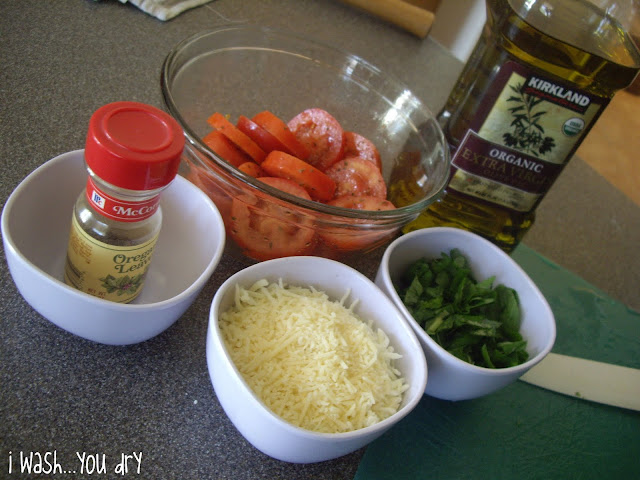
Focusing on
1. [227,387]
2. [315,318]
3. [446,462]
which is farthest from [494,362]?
[227,387]

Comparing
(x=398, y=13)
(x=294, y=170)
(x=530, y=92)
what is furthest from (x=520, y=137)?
(x=398, y=13)

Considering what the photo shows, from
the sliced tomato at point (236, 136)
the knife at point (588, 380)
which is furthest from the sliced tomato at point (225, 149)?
the knife at point (588, 380)

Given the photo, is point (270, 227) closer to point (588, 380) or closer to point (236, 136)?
point (236, 136)

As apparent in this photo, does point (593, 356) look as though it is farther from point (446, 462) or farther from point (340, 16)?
point (340, 16)

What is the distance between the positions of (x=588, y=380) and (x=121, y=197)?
28.2 inches

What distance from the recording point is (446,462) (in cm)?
66

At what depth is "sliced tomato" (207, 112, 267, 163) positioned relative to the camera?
0.71 m

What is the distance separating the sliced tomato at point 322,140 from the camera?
2.62ft

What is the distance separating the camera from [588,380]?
2.66ft

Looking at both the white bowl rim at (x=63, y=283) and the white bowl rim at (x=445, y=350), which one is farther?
the white bowl rim at (x=445, y=350)

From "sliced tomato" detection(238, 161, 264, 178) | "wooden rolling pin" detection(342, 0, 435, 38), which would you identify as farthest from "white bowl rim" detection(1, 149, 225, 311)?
"wooden rolling pin" detection(342, 0, 435, 38)

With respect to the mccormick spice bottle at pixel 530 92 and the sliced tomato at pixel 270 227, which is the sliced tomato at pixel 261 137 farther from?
the mccormick spice bottle at pixel 530 92

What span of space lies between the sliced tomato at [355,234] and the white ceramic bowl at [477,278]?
3cm

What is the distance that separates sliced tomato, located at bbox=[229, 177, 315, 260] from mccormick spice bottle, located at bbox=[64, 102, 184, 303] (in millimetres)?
127
